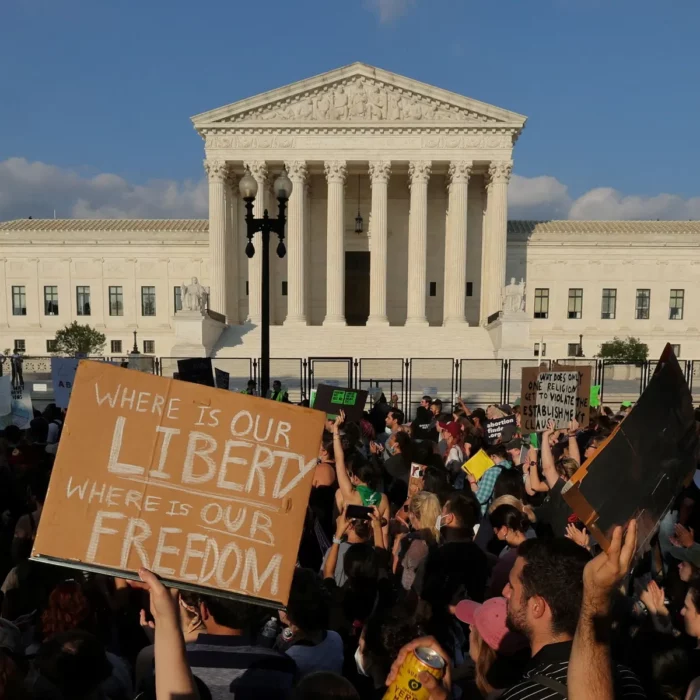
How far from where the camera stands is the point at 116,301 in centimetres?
4678

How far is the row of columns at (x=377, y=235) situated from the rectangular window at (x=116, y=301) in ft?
38.7

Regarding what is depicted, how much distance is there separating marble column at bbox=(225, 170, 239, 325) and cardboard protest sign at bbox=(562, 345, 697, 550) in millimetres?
37723

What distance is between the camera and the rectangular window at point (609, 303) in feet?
152

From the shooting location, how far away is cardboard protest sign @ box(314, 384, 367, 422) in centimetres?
958

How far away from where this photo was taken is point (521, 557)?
8.48 ft

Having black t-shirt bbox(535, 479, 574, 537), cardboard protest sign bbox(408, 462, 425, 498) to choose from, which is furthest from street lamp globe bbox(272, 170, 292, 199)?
black t-shirt bbox(535, 479, 574, 537)

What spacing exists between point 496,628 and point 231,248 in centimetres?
3977

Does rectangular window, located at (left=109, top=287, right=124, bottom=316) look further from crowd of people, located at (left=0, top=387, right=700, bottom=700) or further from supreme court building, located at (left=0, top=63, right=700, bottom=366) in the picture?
crowd of people, located at (left=0, top=387, right=700, bottom=700)

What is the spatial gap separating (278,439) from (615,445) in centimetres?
154

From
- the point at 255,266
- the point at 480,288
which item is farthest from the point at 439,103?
the point at 255,266

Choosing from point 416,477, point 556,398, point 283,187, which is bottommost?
point 416,477

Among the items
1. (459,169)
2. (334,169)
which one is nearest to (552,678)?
(334,169)

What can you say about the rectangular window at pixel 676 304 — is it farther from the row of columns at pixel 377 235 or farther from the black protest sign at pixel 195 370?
the black protest sign at pixel 195 370

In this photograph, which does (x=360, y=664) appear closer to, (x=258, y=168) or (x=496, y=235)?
(x=258, y=168)
